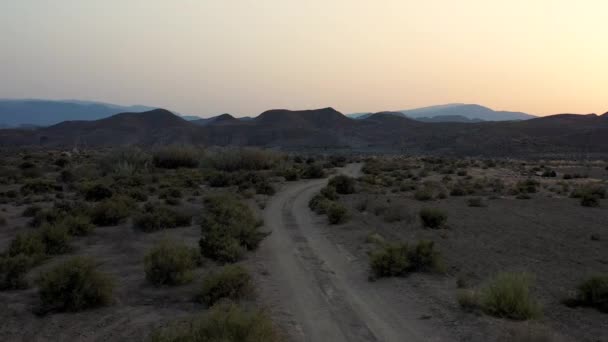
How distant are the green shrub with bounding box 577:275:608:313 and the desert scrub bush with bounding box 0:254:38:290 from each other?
11893 mm

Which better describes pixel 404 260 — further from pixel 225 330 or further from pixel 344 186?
pixel 344 186

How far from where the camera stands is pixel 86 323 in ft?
27.6

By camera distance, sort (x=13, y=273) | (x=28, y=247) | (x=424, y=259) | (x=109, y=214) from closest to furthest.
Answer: (x=13, y=273)
(x=424, y=259)
(x=28, y=247)
(x=109, y=214)

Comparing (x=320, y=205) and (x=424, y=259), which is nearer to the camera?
(x=424, y=259)

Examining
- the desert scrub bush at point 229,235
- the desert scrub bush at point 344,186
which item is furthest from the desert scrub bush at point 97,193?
the desert scrub bush at point 344,186

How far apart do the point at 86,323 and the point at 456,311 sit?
691 cm

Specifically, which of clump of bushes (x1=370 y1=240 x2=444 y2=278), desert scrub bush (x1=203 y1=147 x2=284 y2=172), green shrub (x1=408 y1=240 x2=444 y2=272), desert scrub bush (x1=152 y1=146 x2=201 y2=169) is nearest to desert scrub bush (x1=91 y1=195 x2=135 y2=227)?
clump of bushes (x1=370 y1=240 x2=444 y2=278)

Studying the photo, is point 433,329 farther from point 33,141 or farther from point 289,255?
point 33,141

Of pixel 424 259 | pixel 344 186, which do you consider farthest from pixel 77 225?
pixel 344 186

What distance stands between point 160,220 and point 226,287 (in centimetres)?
901

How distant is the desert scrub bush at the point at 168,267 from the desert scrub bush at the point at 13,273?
2.71m

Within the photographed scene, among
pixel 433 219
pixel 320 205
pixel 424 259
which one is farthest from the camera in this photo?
pixel 320 205

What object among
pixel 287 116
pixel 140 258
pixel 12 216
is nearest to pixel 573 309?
pixel 140 258

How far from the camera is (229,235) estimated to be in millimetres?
13781
